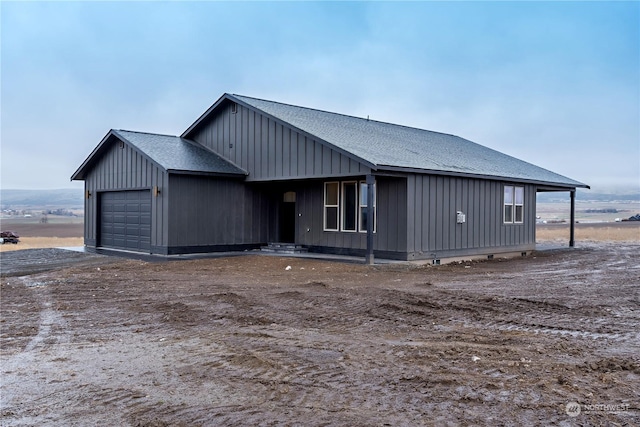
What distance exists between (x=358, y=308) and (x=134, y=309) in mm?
3444

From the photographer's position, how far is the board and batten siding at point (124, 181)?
1817cm

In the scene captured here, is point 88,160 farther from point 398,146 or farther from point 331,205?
point 398,146

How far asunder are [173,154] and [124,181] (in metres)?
2.06

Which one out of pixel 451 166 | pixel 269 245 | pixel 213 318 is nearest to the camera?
pixel 213 318

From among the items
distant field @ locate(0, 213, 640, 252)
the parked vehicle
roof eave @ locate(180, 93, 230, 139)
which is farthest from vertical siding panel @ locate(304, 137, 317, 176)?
the parked vehicle

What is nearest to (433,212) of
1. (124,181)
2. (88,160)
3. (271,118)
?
(271,118)

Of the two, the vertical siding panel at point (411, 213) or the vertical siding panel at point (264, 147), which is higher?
the vertical siding panel at point (264, 147)

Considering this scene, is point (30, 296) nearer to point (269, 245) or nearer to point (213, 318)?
point (213, 318)

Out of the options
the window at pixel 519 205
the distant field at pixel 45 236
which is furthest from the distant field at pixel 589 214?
the distant field at pixel 45 236

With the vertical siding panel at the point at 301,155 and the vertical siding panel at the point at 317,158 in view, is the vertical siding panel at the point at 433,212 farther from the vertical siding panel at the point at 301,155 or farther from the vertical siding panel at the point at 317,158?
the vertical siding panel at the point at 301,155

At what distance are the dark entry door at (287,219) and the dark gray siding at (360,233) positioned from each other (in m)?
0.75

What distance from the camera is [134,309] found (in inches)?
364

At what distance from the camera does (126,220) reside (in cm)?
2016

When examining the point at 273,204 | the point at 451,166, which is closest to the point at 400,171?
the point at 451,166
